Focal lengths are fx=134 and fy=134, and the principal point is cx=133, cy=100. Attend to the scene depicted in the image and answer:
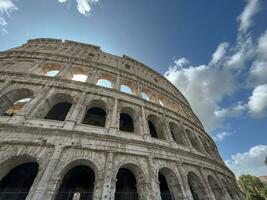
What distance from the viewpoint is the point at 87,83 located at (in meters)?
10.1

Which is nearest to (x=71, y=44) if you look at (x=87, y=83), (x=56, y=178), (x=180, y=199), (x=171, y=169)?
(x=87, y=83)

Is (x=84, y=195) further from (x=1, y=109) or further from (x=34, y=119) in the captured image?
(x=1, y=109)

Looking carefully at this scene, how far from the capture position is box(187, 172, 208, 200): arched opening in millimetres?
8484

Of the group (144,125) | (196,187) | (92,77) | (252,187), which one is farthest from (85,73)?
(252,187)

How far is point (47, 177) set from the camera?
17.5 feet

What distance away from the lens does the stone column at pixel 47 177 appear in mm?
4907

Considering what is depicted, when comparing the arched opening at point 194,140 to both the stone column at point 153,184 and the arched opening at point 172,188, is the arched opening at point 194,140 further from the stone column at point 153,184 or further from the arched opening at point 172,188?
the stone column at point 153,184

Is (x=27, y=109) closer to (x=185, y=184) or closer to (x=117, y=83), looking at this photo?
(x=117, y=83)

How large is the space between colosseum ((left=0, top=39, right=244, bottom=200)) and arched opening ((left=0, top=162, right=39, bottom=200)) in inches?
1.5

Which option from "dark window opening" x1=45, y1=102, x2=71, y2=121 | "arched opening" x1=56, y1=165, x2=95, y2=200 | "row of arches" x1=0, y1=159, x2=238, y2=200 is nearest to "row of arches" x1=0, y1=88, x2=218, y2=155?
"dark window opening" x1=45, y1=102, x2=71, y2=121

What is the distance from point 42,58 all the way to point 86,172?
10541 millimetres

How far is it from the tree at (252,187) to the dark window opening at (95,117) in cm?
3234

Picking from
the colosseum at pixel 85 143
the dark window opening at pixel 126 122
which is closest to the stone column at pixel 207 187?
the colosseum at pixel 85 143

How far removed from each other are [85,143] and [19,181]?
13.6ft
